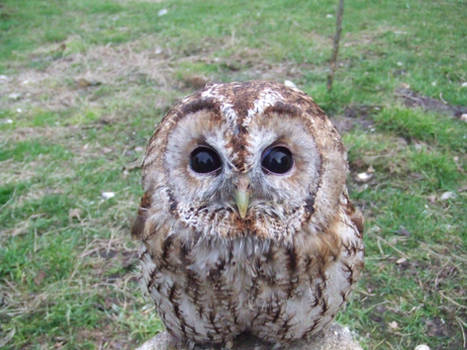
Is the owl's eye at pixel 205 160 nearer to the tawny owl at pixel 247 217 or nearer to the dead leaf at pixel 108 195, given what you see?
the tawny owl at pixel 247 217

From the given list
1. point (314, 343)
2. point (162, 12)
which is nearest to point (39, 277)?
point (314, 343)

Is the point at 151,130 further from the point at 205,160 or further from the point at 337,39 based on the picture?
the point at 205,160

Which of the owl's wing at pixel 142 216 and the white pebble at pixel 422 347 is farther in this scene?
the white pebble at pixel 422 347

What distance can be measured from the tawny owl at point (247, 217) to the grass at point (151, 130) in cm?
96

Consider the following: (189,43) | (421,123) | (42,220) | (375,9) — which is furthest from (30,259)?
(375,9)

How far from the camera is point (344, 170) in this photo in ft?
4.23

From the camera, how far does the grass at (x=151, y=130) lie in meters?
2.31

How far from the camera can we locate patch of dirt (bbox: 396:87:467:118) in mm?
3766

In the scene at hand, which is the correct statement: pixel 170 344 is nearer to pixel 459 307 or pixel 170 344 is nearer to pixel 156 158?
pixel 156 158

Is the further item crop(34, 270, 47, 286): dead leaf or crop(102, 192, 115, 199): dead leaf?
crop(102, 192, 115, 199): dead leaf

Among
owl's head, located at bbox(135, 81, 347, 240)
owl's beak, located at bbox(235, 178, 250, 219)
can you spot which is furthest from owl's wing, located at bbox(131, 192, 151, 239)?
owl's beak, located at bbox(235, 178, 250, 219)

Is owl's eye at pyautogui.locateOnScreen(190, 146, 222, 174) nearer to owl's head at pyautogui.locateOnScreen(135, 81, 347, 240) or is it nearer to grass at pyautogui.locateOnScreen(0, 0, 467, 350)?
owl's head at pyautogui.locateOnScreen(135, 81, 347, 240)

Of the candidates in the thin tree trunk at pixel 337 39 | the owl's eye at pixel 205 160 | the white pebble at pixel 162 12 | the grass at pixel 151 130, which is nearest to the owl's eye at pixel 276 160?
the owl's eye at pixel 205 160

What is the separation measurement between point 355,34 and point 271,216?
531cm
